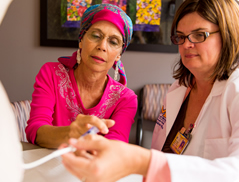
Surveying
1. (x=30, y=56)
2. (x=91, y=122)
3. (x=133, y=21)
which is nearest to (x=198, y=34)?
(x=91, y=122)

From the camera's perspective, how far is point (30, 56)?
2.78 meters

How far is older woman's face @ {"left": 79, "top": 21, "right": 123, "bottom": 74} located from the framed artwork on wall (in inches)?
53.3

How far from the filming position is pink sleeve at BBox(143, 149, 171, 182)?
1.96ft

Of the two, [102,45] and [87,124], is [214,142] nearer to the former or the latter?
[87,124]

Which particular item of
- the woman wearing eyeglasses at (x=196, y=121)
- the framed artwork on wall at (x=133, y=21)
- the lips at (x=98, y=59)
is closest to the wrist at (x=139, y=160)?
the woman wearing eyeglasses at (x=196, y=121)

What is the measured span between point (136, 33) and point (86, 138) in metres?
2.29

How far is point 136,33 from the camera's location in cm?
271

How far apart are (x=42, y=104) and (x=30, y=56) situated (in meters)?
1.75

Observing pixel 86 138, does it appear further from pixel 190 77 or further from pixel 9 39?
pixel 9 39

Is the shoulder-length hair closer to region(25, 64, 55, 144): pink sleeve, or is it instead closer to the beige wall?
region(25, 64, 55, 144): pink sleeve

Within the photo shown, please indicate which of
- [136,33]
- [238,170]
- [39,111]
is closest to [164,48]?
[136,33]

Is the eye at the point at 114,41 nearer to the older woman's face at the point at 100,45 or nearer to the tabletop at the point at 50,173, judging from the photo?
the older woman's face at the point at 100,45

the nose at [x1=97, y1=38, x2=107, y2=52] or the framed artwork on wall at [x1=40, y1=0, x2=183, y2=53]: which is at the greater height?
the framed artwork on wall at [x1=40, y1=0, x2=183, y2=53]

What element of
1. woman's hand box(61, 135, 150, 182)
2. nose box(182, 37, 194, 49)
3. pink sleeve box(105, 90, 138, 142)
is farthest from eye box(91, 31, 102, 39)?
woman's hand box(61, 135, 150, 182)
